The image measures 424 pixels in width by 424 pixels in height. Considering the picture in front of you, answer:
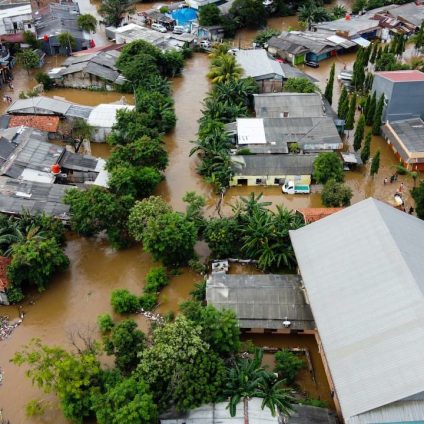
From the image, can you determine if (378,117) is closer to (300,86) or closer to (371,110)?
(371,110)

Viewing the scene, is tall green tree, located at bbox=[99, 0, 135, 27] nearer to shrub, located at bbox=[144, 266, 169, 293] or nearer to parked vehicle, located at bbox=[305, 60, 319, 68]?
parked vehicle, located at bbox=[305, 60, 319, 68]

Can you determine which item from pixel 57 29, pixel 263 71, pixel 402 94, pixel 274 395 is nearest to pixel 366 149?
pixel 402 94

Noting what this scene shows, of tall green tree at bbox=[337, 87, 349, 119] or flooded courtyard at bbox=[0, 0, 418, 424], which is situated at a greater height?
tall green tree at bbox=[337, 87, 349, 119]

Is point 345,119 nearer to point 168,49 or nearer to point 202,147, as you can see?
point 202,147

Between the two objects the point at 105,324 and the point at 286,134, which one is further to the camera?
the point at 286,134

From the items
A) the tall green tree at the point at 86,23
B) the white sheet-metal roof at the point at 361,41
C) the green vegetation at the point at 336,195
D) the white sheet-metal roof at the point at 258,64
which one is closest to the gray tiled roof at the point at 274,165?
the green vegetation at the point at 336,195

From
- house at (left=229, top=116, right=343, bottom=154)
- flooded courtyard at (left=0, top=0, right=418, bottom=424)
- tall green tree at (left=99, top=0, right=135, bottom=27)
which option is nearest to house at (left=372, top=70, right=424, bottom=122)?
flooded courtyard at (left=0, top=0, right=418, bottom=424)
